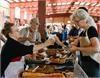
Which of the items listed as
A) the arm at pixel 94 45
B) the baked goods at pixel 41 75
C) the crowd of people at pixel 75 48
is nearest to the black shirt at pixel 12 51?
the crowd of people at pixel 75 48

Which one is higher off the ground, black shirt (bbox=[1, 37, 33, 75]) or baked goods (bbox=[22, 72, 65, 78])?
black shirt (bbox=[1, 37, 33, 75])

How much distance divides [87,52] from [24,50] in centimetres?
54

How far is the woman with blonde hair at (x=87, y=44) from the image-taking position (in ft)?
7.04

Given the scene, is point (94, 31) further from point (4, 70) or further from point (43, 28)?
point (43, 28)

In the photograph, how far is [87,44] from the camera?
226 centimetres

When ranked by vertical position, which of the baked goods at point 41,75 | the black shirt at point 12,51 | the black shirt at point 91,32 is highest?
the black shirt at point 91,32

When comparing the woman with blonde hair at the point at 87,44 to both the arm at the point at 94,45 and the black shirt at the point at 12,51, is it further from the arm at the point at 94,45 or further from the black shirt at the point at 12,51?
the black shirt at the point at 12,51

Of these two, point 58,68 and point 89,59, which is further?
point 89,59

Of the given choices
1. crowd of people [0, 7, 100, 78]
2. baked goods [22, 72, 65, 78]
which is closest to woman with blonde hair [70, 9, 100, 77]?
crowd of people [0, 7, 100, 78]

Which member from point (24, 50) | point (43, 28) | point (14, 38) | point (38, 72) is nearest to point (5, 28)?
point (14, 38)

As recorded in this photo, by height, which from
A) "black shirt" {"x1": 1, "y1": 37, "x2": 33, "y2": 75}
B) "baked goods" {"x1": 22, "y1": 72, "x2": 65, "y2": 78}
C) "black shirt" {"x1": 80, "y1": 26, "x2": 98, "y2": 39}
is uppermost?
"black shirt" {"x1": 80, "y1": 26, "x2": 98, "y2": 39}

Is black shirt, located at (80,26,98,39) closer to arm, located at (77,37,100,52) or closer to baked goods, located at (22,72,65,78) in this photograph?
arm, located at (77,37,100,52)

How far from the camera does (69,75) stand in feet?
6.43

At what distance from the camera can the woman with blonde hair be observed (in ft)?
7.04
